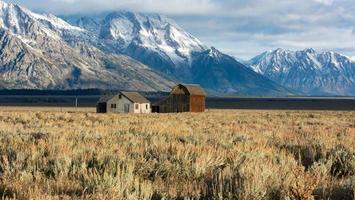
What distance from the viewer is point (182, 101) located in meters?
99.6

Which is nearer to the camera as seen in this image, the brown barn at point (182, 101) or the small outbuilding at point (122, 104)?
the small outbuilding at point (122, 104)

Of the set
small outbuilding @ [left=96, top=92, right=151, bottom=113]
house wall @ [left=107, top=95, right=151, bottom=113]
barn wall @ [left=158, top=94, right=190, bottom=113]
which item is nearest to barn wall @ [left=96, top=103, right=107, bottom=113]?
small outbuilding @ [left=96, top=92, right=151, bottom=113]

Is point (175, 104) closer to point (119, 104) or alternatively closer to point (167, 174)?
point (119, 104)

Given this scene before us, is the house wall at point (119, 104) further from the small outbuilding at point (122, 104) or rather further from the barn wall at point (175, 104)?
the barn wall at point (175, 104)

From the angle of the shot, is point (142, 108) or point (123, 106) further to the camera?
point (142, 108)

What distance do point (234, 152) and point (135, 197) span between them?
5618 mm

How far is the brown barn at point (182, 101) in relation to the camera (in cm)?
9850

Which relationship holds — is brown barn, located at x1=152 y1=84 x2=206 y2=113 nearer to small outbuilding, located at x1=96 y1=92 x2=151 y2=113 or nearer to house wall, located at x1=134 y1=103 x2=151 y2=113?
house wall, located at x1=134 y1=103 x2=151 y2=113

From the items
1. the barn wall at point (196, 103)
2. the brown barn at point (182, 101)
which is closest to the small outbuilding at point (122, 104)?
the brown barn at point (182, 101)

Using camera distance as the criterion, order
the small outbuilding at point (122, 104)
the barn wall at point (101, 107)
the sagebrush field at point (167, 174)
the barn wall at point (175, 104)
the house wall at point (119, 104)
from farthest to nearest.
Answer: the barn wall at point (175, 104) < the barn wall at point (101, 107) < the small outbuilding at point (122, 104) < the house wall at point (119, 104) < the sagebrush field at point (167, 174)

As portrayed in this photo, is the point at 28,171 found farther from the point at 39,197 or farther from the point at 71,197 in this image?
the point at 39,197

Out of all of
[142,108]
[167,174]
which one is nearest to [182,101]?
[142,108]

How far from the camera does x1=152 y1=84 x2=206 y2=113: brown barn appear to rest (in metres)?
98.5

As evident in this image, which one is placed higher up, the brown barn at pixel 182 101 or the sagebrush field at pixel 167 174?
the brown barn at pixel 182 101
